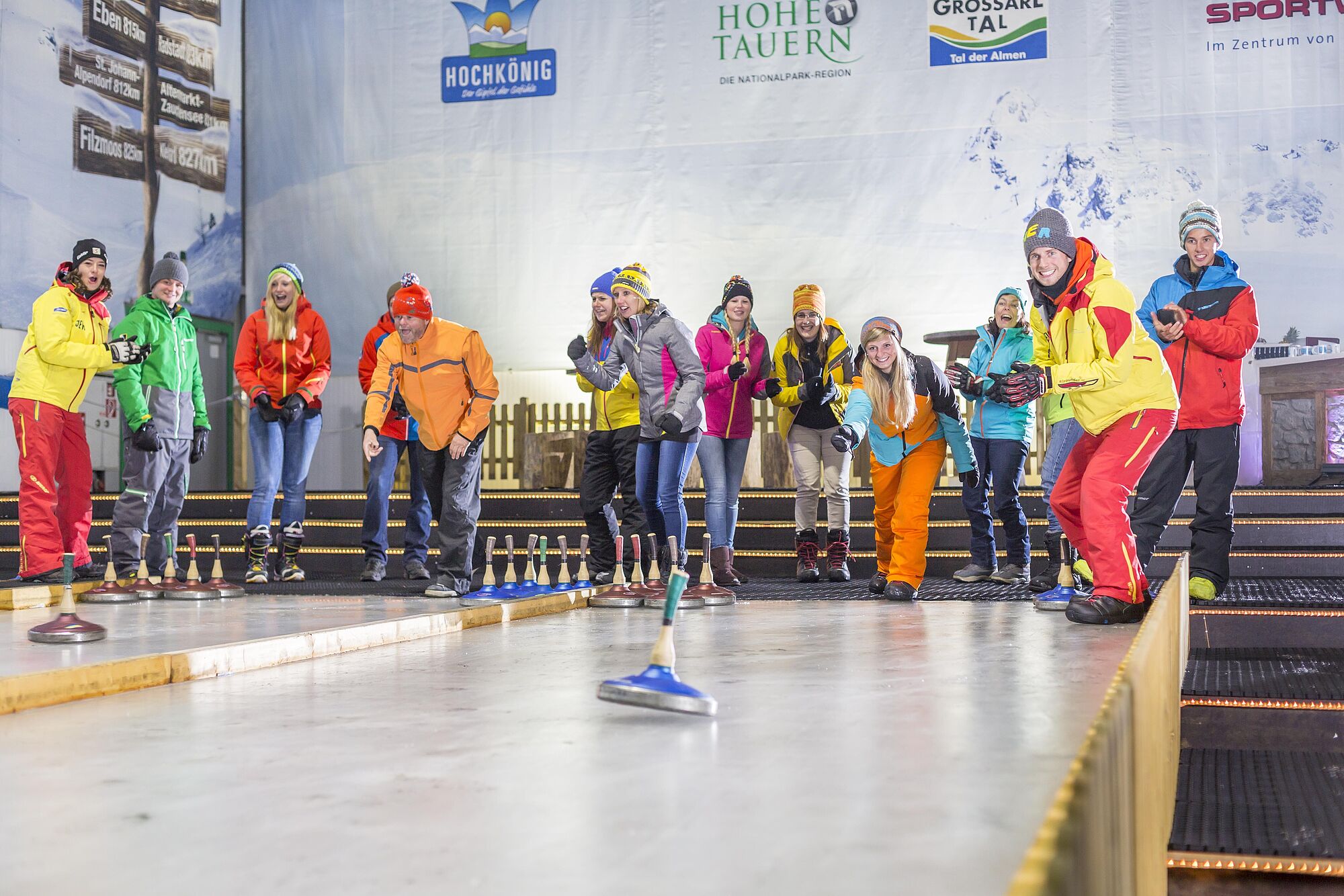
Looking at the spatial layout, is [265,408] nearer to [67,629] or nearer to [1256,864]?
[67,629]

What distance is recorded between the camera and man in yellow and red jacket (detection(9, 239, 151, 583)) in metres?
6.79

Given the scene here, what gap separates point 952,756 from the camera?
239cm

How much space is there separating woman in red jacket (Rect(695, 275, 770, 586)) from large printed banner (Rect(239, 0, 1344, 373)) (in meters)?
5.77

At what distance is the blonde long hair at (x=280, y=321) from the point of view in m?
7.71

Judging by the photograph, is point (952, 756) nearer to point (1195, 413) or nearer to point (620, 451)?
point (1195, 413)

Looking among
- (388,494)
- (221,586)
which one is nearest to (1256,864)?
(221,586)

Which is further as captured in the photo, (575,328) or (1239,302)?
(575,328)

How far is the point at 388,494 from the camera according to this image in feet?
26.2

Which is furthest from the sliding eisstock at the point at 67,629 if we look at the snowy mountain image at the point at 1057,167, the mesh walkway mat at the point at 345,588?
the snowy mountain image at the point at 1057,167

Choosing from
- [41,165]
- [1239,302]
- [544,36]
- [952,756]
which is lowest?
[952,756]

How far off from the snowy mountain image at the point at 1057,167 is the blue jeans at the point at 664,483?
732cm

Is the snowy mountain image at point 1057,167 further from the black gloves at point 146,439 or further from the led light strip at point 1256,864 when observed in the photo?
the led light strip at point 1256,864

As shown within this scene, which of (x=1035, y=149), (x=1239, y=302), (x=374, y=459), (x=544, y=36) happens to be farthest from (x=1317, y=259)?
(x=374, y=459)

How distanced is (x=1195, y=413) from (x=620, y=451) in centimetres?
306
